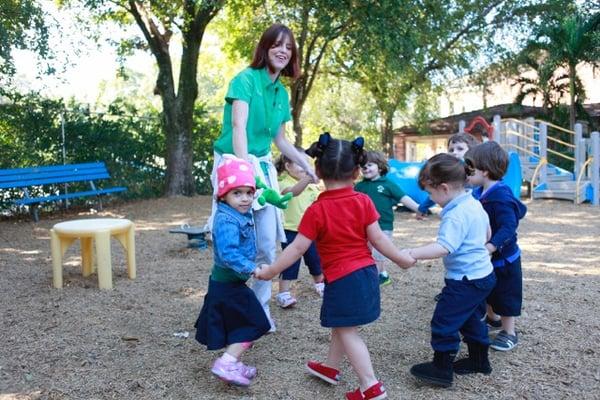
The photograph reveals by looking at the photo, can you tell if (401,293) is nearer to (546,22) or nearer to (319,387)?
(319,387)

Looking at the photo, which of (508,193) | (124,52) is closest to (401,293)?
(508,193)

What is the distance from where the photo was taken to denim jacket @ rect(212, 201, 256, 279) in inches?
112

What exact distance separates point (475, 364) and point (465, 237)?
0.72 metres

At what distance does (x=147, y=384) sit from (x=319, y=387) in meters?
0.89

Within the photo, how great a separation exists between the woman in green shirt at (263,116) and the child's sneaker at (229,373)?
26.9 inches

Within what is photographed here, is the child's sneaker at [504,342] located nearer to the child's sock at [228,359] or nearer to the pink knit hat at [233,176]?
the child's sock at [228,359]

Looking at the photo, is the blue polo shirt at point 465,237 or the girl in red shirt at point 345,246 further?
the blue polo shirt at point 465,237

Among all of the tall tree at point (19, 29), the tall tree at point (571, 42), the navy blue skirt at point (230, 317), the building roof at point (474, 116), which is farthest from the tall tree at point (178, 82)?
the building roof at point (474, 116)

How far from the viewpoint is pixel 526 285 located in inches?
199

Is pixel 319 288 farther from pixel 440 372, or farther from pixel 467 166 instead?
pixel 467 166

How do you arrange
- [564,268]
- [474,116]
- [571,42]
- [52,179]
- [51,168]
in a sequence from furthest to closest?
[474,116]
[571,42]
[51,168]
[52,179]
[564,268]

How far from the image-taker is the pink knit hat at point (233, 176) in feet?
9.46

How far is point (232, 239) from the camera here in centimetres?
287

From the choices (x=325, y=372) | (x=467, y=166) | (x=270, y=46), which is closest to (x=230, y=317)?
(x=325, y=372)
